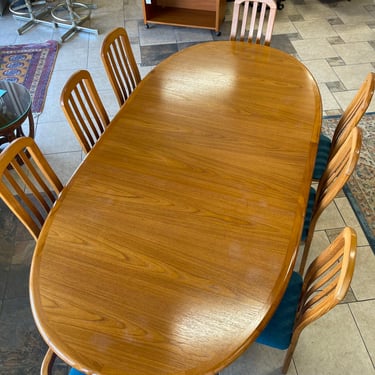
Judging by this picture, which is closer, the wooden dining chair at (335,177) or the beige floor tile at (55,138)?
the wooden dining chair at (335,177)

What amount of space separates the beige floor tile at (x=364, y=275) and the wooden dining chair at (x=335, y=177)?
0.38m

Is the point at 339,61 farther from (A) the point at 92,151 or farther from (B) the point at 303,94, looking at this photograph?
(A) the point at 92,151

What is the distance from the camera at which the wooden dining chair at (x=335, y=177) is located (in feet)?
4.26

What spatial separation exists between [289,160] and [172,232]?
1.89ft

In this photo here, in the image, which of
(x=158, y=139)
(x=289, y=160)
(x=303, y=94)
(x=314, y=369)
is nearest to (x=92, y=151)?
(x=158, y=139)

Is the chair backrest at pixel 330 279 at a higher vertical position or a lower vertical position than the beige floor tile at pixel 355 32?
higher

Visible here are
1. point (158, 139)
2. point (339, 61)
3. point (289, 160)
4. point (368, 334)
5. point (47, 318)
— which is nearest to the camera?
point (47, 318)

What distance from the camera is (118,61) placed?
6.33ft

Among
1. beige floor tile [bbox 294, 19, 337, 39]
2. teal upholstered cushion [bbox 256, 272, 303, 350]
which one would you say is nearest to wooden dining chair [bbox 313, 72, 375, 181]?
teal upholstered cushion [bbox 256, 272, 303, 350]

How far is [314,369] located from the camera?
1592mm

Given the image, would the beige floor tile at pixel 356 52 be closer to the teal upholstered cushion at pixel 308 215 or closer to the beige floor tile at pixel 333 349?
the teal upholstered cushion at pixel 308 215

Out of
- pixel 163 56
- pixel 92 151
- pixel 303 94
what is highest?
pixel 303 94

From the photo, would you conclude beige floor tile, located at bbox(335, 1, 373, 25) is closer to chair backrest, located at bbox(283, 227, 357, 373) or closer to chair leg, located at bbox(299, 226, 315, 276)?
chair leg, located at bbox(299, 226, 315, 276)

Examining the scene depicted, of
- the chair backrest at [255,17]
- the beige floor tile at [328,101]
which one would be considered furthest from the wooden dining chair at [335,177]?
the beige floor tile at [328,101]
